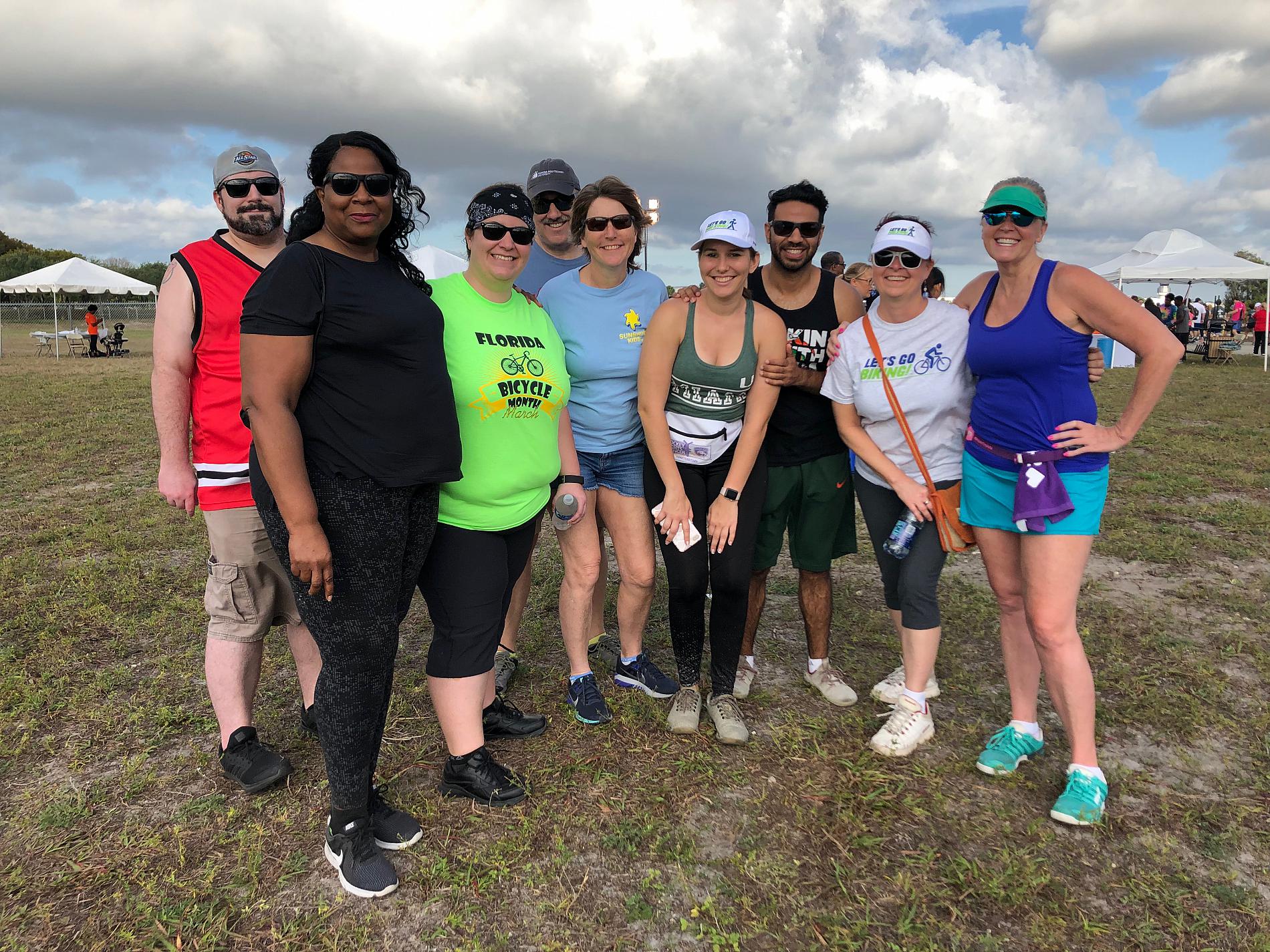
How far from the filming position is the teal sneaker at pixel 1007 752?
10.1ft

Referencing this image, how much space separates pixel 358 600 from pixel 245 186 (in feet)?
5.42

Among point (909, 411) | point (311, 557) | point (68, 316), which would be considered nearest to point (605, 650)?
point (909, 411)

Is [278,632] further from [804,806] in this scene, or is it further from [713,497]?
[804,806]

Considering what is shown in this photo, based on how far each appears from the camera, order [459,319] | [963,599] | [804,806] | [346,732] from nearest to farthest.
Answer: [346,732] < [459,319] < [804,806] < [963,599]

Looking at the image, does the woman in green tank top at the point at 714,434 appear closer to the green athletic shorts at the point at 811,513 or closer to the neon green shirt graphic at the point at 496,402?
the green athletic shorts at the point at 811,513

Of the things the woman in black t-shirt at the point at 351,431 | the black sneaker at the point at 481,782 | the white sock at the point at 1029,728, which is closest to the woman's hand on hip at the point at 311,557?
the woman in black t-shirt at the point at 351,431

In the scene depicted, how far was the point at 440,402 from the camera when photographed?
2.37 meters

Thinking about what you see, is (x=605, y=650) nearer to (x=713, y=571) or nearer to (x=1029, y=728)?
(x=713, y=571)

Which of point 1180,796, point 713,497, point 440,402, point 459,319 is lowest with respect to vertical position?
point 1180,796

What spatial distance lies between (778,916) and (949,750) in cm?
128

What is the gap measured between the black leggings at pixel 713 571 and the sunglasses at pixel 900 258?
95cm

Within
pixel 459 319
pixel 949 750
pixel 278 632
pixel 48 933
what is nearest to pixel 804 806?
pixel 949 750

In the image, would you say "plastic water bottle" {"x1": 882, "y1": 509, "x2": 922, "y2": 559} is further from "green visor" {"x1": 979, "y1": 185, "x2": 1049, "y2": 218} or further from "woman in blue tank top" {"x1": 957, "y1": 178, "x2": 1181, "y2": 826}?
"green visor" {"x1": 979, "y1": 185, "x2": 1049, "y2": 218}

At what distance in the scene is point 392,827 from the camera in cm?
267
